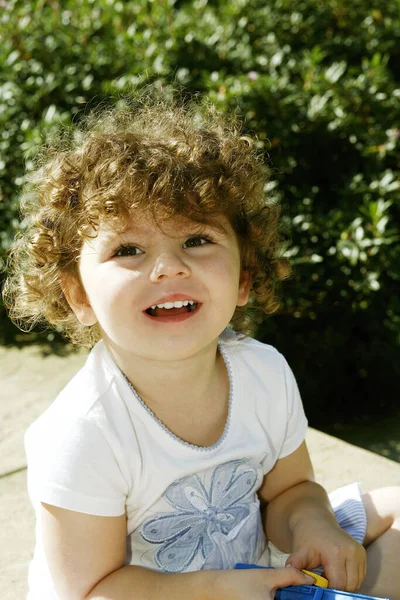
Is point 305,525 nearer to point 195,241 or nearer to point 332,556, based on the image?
point 332,556

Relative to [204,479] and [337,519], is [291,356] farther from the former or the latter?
[204,479]

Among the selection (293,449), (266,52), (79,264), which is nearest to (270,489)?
(293,449)

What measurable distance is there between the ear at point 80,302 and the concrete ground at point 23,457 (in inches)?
30.6

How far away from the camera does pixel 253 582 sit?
Answer: 5.26ft

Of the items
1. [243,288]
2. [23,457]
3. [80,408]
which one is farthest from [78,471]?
[23,457]

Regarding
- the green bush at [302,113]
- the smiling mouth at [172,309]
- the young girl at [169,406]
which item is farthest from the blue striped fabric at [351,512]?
the green bush at [302,113]

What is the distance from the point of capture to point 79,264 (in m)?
1.86

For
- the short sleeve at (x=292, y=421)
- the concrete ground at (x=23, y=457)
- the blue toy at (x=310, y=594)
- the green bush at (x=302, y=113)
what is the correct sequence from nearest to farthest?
the blue toy at (x=310, y=594) → the short sleeve at (x=292, y=421) → the concrete ground at (x=23, y=457) → the green bush at (x=302, y=113)

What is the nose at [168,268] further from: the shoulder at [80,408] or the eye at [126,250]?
the shoulder at [80,408]

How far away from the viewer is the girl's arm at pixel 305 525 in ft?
5.88

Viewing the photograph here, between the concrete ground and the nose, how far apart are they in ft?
3.32

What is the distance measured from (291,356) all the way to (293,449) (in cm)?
139

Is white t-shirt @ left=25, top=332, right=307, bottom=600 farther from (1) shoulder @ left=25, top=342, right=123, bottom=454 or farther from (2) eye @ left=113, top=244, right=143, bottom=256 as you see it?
(2) eye @ left=113, top=244, right=143, bottom=256

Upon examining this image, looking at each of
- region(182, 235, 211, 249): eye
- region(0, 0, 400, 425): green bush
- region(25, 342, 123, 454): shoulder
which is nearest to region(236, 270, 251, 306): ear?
region(182, 235, 211, 249): eye
